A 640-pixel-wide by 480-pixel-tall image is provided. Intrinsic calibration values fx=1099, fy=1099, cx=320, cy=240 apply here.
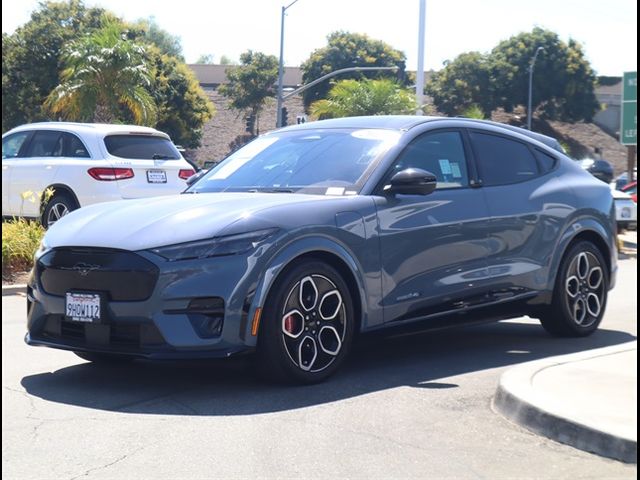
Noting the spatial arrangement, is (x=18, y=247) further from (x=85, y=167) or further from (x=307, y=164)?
(x=307, y=164)

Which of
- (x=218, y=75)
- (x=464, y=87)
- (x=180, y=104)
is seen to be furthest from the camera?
(x=218, y=75)

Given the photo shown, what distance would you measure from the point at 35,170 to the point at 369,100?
1693cm

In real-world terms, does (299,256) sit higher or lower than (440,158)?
lower

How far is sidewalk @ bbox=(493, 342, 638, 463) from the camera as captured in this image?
17.0ft

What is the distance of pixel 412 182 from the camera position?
705 centimetres

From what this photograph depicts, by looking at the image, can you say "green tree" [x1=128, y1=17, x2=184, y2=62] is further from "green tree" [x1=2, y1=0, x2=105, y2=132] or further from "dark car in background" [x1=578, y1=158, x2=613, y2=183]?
"dark car in background" [x1=578, y1=158, x2=613, y2=183]

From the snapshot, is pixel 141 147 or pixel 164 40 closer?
pixel 141 147

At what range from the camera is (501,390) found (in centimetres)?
614

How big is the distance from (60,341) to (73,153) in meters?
9.02

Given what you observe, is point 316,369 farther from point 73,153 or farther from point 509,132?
point 73,153

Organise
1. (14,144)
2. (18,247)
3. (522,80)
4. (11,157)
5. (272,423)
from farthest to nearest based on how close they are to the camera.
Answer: (522,80), (14,144), (11,157), (18,247), (272,423)

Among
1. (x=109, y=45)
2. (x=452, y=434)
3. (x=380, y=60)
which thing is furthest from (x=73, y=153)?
(x=380, y=60)

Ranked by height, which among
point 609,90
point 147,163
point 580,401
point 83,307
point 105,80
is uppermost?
point 609,90

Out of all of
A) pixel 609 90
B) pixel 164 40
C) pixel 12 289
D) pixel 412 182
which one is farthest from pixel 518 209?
pixel 164 40
